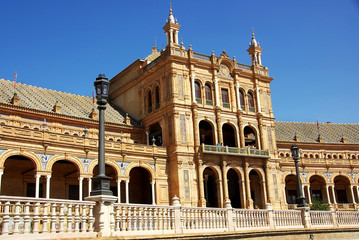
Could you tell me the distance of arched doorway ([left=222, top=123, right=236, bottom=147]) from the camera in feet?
131

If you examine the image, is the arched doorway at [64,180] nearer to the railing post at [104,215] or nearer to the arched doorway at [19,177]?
the arched doorway at [19,177]

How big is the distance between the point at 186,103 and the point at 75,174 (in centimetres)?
1076

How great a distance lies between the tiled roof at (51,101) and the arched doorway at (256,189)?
12.5m

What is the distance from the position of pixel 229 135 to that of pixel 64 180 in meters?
17.6

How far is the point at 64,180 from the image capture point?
105 ft

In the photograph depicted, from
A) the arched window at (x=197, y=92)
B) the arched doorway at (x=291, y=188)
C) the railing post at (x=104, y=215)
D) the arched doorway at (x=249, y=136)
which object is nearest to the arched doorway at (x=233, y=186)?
the arched doorway at (x=249, y=136)

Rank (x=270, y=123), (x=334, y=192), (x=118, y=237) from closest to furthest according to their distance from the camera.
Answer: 1. (x=118, y=237)
2. (x=270, y=123)
3. (x=334, y=192)

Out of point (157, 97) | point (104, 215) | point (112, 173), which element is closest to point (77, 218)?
point (104, 215)

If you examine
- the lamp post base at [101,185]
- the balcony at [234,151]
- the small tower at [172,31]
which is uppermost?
the small tower at [172,31]

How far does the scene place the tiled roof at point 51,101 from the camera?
32.8 m

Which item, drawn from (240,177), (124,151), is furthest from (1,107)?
(240,177)

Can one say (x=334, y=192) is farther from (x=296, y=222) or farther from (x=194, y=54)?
(x=296, y=222)

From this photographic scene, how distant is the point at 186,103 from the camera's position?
35.2 metres

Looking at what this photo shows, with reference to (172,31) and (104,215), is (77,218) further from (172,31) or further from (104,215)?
(172,31)
